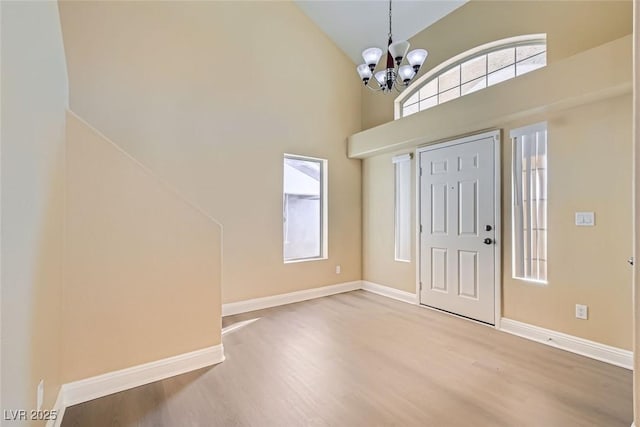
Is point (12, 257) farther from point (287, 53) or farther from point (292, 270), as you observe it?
point (287, 53)

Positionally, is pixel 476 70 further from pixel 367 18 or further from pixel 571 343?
pixel 571 343

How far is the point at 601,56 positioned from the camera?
2.38m

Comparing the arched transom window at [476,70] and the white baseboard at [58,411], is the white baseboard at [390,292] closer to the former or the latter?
the arched transom window at [476,70]

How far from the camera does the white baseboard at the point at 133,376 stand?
6.51ft

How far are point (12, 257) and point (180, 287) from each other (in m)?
1.30

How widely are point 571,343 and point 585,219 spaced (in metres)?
1.16

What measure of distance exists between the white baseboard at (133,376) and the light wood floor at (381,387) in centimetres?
7

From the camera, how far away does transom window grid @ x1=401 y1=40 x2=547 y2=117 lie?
10.5ft

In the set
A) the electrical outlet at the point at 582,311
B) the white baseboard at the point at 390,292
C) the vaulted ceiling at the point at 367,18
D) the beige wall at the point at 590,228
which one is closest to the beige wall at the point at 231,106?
the vaulted ceiling at the point at 367,18

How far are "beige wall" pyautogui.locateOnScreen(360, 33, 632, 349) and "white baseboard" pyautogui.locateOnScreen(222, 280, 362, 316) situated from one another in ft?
7.54

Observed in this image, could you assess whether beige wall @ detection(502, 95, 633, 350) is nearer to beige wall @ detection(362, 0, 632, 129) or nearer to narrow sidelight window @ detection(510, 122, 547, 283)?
narrow sidelight window @ detection(510, 122, 547, 283)

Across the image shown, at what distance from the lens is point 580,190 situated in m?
2.69

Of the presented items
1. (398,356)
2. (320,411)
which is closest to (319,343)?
(398,356)

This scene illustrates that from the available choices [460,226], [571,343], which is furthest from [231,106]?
[571,343]
